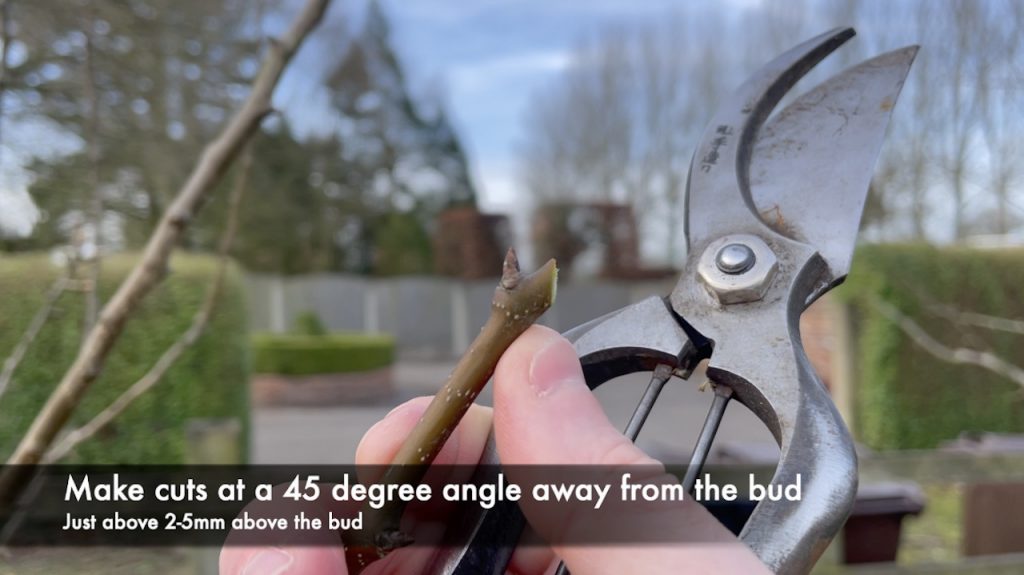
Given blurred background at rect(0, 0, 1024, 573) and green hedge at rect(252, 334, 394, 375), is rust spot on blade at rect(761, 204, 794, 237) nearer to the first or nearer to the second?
blurred background at rect(0, 0, 1024, 573)

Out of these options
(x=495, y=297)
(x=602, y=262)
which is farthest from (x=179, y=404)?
(x=602, y=262)

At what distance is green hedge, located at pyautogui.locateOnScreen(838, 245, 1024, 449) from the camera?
5633 millimetres

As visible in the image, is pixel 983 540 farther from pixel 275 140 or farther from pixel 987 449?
pixel 275 140

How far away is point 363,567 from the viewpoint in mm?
735

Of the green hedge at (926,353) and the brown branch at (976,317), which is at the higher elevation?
the brown branch at (976,317)

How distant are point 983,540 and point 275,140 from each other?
15.3 meters

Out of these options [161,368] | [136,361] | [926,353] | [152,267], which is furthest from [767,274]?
[926,353]

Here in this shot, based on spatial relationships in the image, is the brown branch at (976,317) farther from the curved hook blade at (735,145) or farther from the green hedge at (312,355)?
the green hedge at (312,355)

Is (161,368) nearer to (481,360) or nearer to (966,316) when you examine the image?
(481,360)

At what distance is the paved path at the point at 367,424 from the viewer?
630cm

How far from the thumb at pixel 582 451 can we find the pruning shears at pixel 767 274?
0.25 ft

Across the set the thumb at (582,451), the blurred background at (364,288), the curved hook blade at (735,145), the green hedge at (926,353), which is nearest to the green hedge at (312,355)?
the blurred background at (364,288)

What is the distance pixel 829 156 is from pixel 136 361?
4180mm

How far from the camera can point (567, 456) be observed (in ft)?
2.06
